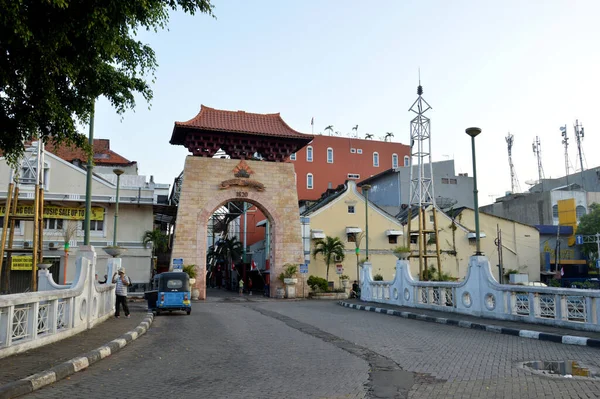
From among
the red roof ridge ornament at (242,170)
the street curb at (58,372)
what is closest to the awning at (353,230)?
the red roof ridge ornament at (242,170)

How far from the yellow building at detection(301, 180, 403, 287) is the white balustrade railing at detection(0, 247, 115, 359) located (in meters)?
27.0

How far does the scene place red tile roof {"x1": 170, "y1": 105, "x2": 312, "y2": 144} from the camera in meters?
36.4

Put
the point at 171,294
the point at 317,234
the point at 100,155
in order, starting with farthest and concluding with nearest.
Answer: the point at 100,155 < the point at 317,234 < the point at 171,294

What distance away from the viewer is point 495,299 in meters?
17.2

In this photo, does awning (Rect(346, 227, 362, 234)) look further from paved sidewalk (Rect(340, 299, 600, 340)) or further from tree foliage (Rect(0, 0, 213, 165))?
tree foliage (Rect(0, 0, 213, 165))

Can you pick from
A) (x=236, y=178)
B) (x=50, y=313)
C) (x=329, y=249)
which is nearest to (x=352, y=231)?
(x=329, y=249)

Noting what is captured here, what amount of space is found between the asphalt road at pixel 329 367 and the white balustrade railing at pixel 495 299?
1.93m

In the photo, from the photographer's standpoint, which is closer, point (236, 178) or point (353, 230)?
point (236, 178)

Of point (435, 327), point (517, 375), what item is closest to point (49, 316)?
point (517, 375)

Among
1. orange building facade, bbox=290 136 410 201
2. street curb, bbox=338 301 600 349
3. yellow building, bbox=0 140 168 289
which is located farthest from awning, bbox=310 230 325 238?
street curb, bbox=338 301 600 349

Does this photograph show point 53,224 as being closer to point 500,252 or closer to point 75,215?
point 75,215

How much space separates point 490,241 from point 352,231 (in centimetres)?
1471

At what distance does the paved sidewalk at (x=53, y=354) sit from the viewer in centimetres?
788

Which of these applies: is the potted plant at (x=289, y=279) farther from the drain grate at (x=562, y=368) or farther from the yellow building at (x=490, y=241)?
the drain grate at (x=562, y=368)
